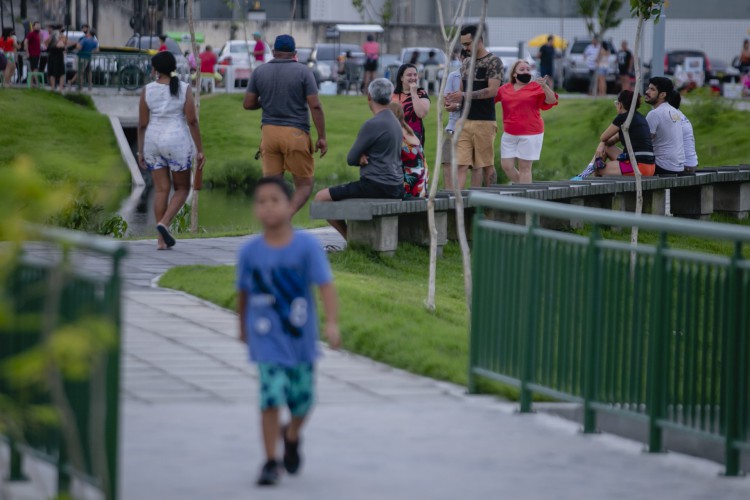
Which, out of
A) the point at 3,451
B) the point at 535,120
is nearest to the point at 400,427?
the point at 3,451

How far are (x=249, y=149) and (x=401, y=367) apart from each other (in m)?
27.7

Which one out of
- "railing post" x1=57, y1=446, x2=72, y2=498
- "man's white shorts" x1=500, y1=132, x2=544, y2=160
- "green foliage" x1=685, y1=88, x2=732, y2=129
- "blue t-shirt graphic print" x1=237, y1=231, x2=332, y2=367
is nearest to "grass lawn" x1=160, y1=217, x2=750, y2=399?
"man's white shorts" x1=500, y1=132, x2=544, y2=160

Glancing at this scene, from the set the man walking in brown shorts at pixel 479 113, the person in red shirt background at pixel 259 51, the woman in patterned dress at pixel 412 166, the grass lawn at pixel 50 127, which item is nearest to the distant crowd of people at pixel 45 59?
the grass lawn at pixel 50 127

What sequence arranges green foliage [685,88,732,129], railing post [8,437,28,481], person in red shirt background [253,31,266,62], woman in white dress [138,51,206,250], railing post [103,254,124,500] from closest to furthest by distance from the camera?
railing post [103,254,124,500], railing post [8,437,28,481], woman in white dress [138,51,206,250], green foliage [685,88,732,129], person in red shirt background [253,31,266,62]

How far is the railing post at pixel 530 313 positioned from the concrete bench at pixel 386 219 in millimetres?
5039

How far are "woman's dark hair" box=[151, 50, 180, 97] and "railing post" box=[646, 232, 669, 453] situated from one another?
629cm

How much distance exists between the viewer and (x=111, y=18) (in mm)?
62969

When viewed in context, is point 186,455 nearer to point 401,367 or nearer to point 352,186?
point 401,367

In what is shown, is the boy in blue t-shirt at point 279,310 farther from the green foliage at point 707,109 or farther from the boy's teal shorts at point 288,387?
the green foliage at point 707,109

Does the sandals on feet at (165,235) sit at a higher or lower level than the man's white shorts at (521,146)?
lower

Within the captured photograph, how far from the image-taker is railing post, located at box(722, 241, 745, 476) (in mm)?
7012

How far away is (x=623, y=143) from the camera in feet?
57.6

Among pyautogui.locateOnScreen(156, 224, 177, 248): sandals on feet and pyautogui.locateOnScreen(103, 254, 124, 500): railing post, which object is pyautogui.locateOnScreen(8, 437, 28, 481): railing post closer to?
pyautogui.locateOnScreen(103, 254, 124, 500): railing post

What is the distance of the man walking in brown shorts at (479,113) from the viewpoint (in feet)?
51.3
